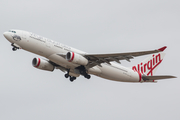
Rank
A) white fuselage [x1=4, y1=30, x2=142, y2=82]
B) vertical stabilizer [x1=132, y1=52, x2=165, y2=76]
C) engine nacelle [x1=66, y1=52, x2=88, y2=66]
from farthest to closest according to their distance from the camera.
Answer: vertical stabilizer [x1=132, y1=52, x2=165, y2=76]
engine nacelle [x1=66, y1=52, x2=88, y2=66]
white fuselage [x1=4, y1=30, x2=142, y2=82]

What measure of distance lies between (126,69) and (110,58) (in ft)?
19.0

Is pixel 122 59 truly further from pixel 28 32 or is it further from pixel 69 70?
pixel 28 32

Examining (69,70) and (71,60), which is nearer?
(71,60)

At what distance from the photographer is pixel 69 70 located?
144ft

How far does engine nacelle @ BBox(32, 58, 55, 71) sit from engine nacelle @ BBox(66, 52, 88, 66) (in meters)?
6.12

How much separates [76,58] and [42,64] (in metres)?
6.74

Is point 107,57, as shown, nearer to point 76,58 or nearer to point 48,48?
point 76,58

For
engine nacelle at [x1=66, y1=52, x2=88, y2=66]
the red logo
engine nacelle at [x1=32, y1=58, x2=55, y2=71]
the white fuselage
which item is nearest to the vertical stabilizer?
the red logo

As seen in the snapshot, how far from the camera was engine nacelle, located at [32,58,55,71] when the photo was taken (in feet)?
141

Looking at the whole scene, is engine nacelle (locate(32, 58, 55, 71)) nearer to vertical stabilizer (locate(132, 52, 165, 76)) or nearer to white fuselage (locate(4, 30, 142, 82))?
white fuselage (locate(4, 30, 142, 82))

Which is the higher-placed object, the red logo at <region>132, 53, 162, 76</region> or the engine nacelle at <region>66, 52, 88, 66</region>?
the red logo at <region>132, 53, 162, 76</region>

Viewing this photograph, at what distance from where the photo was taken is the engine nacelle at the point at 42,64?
42.8 meters

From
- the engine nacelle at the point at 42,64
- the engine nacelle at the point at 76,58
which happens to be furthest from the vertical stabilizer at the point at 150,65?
the engine nacelle at the point at 42,64

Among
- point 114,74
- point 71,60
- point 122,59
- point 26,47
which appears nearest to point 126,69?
point 114,74
